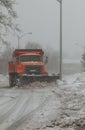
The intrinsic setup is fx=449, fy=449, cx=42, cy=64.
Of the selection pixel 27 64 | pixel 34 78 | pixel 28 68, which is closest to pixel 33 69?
pixel 28 68

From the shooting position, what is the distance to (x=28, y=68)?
36688mm

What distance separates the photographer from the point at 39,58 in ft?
124

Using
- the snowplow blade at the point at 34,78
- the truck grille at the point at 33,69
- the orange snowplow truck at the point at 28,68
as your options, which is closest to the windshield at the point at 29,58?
the orange snowplow truck at the point at 28,68

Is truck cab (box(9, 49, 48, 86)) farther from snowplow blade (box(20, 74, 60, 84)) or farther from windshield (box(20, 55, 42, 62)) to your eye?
snowplow blade (box(20, 74, 60, 84))

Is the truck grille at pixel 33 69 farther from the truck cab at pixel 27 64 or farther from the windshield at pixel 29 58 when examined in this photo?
the windshield at pixel 29 58

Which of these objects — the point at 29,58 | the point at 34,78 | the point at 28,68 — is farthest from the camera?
the point at 29,58

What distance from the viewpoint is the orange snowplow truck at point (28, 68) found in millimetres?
34938

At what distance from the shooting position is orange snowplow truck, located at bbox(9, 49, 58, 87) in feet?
115

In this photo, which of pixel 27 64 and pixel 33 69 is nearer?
pixel 27 64

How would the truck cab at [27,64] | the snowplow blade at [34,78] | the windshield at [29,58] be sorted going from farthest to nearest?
the windshield at [29,58] → the truck cab at [27,64] → the snowplow blade at [34,78]

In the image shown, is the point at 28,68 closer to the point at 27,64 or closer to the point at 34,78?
the point at 27,64

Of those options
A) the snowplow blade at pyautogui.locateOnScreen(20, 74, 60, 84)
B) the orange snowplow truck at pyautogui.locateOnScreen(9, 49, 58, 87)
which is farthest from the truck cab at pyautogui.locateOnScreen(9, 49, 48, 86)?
the snowplow blade at pyautogui.locateOnScreen(20, 74, 60, 84)

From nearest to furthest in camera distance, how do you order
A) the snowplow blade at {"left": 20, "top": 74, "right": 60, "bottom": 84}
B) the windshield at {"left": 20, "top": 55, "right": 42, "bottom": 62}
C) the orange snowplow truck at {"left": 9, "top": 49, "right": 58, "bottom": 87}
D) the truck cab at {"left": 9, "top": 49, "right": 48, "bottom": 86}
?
the snowplow blade at {"left": 20, "top": 74, "right": 60, "bottom": 84}
the orange snowplow truck at {"left": 9, "top": 49, "right": 58, "bottom": 87}
the truck cab at {"left": 9, "top": 49, "right": 48, "bottom": 86}
the windshield at {"left": 20, "top": 55, "right": 42, "bottom": 62}

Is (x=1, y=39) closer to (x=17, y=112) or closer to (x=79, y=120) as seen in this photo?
(x=17, y=112)
